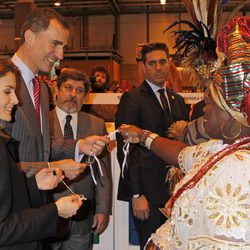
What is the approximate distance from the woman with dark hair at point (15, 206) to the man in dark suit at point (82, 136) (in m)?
1.15

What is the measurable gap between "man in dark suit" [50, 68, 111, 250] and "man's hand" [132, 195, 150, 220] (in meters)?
0.26

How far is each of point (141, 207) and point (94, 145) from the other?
2.47 ft

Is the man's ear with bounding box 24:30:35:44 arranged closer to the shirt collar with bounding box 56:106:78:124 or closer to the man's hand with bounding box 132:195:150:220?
the shirt collar with bounding box 56:106:78:124

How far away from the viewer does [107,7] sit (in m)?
17.4

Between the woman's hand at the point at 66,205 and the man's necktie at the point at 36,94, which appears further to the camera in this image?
the man's necktie at the point at 36,94

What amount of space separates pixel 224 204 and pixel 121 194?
70.1 inches

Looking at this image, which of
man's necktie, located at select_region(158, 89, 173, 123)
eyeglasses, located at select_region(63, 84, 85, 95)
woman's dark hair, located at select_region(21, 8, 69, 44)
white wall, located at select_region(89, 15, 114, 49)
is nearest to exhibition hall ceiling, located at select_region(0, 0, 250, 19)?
white wall, located at select_region(89, 15, 114, 49)

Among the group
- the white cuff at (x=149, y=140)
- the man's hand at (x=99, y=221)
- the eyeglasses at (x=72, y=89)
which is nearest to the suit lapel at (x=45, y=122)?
the white cuff at (x=149, y=140)

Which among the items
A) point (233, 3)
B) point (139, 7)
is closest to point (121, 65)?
point (139, 7)

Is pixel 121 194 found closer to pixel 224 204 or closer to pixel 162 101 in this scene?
pixel 162 101

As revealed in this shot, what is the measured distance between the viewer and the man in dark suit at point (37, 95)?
206 centimetres

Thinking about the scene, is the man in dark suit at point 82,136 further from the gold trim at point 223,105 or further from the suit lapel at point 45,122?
the gold trim at point 223,105

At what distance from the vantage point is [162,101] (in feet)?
10.1

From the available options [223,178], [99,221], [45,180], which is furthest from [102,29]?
[223,178]
